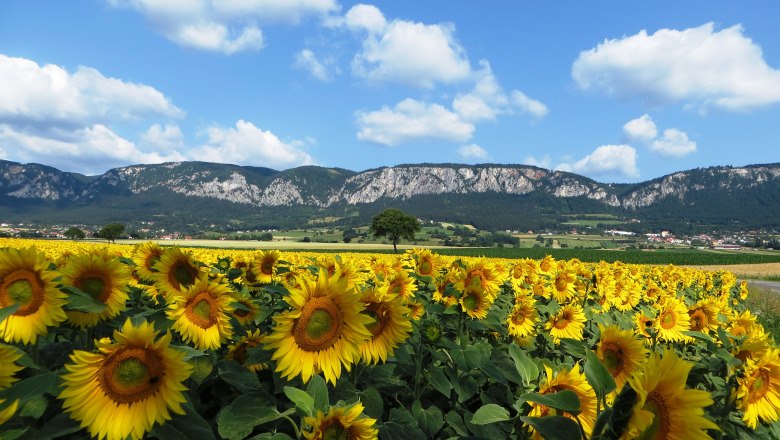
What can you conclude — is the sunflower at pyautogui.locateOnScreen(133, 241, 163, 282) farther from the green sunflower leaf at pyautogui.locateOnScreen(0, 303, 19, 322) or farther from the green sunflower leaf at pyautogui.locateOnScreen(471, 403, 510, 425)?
the green sunflower leaf at pyautogui.locateOnScreen(471, 403, 510, 425)

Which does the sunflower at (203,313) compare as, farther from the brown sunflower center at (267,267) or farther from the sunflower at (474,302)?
the sunflower at (474,302)

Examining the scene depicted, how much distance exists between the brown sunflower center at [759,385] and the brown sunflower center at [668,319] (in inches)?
102

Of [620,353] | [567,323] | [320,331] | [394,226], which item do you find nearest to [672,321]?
[567,323]

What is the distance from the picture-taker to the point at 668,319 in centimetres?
502

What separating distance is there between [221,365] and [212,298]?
0.51m

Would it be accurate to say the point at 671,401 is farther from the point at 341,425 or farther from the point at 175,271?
the point at 175,271

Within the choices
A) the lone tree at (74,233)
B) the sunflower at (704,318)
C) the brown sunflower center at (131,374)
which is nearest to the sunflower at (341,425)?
the brown sunflower center at (131,374)

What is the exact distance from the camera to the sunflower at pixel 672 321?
4922mm

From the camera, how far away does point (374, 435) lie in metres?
Answer: 1.83

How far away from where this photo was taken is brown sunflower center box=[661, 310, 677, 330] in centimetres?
502

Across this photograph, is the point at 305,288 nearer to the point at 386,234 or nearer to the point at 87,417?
the point at 87,417

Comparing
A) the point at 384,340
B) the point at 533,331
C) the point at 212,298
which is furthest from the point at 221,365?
the point at 533,331

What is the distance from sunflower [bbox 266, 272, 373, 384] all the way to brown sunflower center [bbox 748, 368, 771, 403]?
2402 millimetres

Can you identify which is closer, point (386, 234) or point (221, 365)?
point (221, 365)
